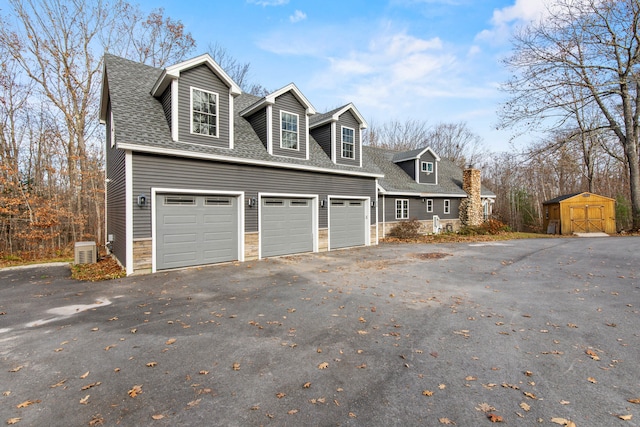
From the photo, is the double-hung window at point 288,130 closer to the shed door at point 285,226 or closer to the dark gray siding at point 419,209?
the shed door at point 285,226

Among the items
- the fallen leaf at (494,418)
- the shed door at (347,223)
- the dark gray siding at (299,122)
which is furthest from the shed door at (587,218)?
the fallen leaf at (494,418)

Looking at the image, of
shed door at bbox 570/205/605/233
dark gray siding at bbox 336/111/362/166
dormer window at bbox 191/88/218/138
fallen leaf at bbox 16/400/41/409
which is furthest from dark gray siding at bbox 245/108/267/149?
shed door at bbox 570/205/605/233

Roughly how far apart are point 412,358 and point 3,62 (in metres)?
20.8

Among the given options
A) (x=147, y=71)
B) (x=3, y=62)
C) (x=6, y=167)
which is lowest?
(x=6, y=167)

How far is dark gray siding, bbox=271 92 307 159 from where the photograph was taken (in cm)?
1122

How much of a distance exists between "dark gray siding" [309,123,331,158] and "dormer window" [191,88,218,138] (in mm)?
5139

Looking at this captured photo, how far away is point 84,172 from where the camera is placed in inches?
559

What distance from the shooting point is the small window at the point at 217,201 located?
944cm

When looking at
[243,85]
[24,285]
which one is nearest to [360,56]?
[243,85]

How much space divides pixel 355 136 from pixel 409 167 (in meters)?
9.17

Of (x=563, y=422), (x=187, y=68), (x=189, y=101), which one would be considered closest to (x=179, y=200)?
(x=189, y=101)

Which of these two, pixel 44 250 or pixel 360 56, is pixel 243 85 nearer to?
pixel 360 56

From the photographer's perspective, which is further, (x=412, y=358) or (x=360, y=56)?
(x=360, y=56)

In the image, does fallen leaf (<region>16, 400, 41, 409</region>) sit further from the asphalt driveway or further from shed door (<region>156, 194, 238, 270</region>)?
shed door (<region>156, 194, 238, 270</region>)
